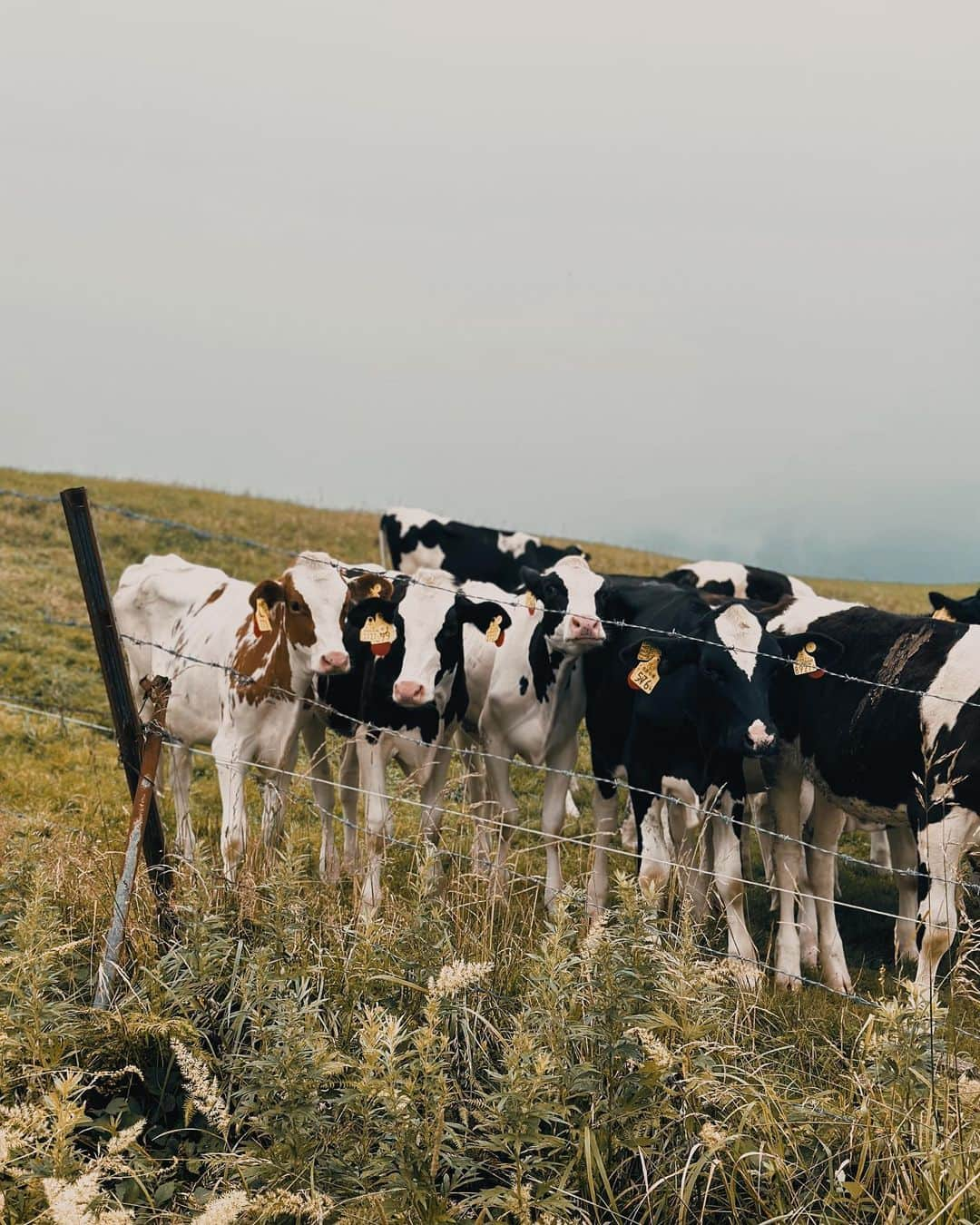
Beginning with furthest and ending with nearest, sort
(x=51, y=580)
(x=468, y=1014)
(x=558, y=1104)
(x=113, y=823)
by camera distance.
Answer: (x=51, y=580) → (x=113, y=823) → (x=468, y=1014) → (x=558, y=1104)

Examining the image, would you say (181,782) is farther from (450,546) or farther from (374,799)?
(450,546)

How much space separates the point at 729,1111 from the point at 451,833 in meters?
4.82

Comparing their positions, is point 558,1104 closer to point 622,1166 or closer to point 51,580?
point 622,1166

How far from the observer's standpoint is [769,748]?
283 inches

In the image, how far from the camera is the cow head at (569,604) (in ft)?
27.5

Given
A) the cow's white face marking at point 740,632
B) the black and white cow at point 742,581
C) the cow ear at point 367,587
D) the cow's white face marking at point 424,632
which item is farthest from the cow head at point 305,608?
the black and white cow at point 742,581

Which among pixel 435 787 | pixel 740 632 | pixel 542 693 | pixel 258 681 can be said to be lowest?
pixel 435 787

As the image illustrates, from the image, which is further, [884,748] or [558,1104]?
[884,748]

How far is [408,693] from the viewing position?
7.98 meters

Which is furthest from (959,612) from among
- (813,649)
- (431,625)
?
(431,625)

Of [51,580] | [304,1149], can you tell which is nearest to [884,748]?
[304,1149]

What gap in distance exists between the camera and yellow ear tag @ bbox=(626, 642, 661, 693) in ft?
25.8

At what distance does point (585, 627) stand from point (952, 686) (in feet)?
7.75

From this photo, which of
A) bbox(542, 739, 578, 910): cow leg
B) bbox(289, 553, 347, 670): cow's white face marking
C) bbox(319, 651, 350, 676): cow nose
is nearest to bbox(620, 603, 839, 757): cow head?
bbox(542, 739, 578, 910): cow leg
